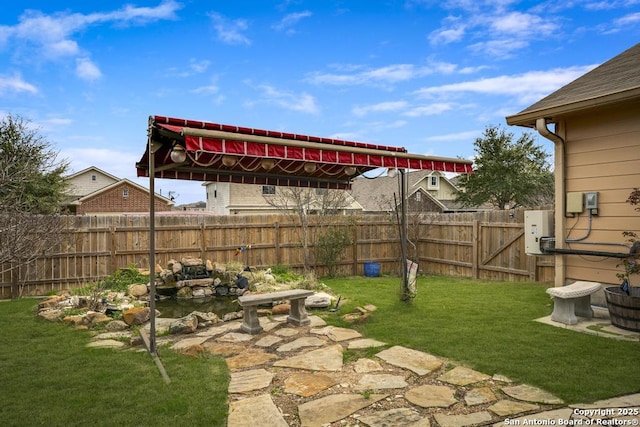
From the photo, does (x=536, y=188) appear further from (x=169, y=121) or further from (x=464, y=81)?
(x=169, y=121)

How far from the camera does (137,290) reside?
840 cm

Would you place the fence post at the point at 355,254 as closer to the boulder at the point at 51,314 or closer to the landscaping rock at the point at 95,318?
the landscaping rock at the point at 95,318

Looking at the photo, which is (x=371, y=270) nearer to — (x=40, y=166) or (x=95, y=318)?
(x=95, y=318)

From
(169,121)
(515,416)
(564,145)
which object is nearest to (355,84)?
(564,145)

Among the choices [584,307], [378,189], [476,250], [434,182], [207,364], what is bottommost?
[207,364]

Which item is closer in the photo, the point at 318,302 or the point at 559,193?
the point at 559,193

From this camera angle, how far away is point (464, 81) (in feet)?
38.2

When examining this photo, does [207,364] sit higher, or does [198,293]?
[207,364]

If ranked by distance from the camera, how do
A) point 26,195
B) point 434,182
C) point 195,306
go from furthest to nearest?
point 434,182 → point 26,195 → point 195,306

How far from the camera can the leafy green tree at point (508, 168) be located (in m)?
24.3

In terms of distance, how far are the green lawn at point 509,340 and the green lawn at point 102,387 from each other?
229cm

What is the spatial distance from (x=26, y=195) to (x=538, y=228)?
15752 mm

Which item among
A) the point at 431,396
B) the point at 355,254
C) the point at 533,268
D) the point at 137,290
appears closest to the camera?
the point at 431,396

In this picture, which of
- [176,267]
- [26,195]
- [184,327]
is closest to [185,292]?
[176,267]
